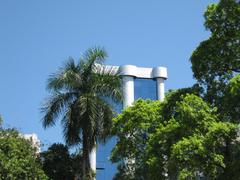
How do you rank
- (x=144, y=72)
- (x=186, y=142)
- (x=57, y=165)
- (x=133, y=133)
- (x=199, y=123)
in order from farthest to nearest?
(x=144, y=72), (x=133, y=133), (x=57, y=165), (x=199, y=123), (x=186, y=142)

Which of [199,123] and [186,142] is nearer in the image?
[186,142]

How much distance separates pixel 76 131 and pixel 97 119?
1130 mm

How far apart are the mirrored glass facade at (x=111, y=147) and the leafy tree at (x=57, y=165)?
1756 inches

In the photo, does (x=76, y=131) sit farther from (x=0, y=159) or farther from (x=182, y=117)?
(x=182, y=117)

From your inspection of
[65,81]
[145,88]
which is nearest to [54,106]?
[65,81]

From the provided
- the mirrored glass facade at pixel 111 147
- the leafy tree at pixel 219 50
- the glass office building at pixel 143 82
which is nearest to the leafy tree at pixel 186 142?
the leafy tree at pixel 219 50

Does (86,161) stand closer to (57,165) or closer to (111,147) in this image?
(57,165)

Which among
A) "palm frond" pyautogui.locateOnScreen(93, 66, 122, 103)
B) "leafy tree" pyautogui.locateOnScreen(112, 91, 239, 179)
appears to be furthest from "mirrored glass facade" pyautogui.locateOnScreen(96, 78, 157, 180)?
"palm frond" pyautogui.locateOnScreen(93, 66, 122, 103)

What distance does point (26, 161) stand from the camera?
24.4 metres

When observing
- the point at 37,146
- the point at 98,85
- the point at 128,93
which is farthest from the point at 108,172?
the point at 98,85

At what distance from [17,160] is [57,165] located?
319cm

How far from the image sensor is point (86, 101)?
77.1 feet

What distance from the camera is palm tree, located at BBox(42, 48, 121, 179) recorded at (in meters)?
23.4

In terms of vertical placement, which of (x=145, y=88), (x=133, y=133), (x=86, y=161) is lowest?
(x=86, y=161)
